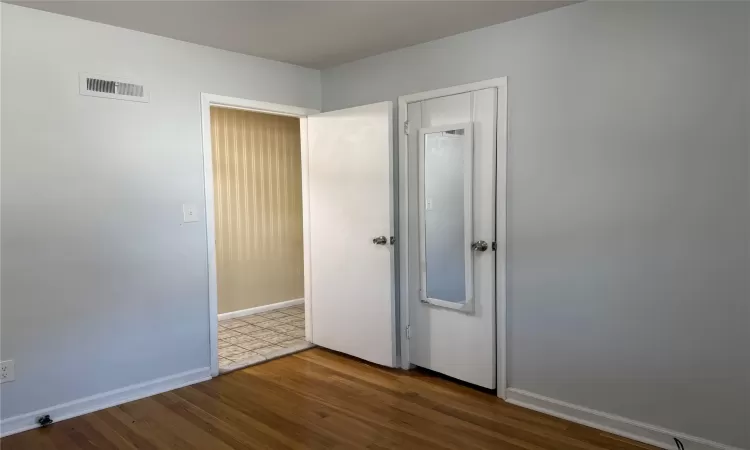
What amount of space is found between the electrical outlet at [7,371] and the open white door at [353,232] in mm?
2048

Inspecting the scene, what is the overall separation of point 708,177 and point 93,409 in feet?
11.6

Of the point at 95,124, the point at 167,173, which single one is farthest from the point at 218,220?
the point at 95,124

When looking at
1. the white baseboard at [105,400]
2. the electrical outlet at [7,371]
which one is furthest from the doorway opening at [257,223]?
the electrical outlet at [7,371]

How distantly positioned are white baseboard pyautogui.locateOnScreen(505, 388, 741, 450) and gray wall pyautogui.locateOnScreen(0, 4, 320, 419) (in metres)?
2.17

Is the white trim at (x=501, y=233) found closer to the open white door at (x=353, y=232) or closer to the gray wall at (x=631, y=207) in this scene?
the gray wall at (x=631, y=207)

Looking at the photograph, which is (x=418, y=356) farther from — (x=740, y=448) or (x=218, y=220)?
(x=218, y=220)

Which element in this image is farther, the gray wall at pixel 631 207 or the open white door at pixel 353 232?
the open white door at pixel 353 232

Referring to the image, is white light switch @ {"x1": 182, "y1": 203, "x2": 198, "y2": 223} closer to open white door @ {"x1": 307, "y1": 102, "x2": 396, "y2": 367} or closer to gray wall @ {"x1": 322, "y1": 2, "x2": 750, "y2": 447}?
open white door @ {"x1": 307, "y1": 102, "x2": 396, "y2": 367}

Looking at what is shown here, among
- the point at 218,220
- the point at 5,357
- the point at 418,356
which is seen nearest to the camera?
the point at 5,357

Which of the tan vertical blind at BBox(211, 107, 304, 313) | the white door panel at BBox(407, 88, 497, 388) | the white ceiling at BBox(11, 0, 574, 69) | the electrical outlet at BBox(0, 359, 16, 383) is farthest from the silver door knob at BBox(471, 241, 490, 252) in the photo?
the tan vertical blind at BBox(211, 107, 304, 313)

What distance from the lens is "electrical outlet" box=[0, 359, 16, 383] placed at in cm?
266

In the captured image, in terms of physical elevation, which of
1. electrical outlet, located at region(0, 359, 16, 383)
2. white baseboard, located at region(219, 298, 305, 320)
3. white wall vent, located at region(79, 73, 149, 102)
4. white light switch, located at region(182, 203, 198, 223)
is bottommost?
white baseboard, located at region(219, 298, 305, 320)

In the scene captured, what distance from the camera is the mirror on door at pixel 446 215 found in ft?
10.3

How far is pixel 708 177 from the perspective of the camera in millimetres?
2287
